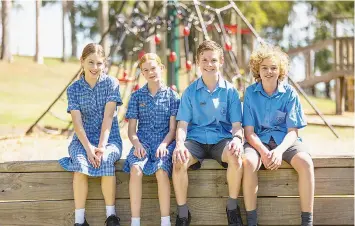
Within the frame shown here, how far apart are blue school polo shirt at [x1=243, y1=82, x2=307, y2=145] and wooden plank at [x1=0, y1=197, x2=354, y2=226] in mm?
417

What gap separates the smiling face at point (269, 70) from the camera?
3.52m

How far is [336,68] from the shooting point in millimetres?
12609

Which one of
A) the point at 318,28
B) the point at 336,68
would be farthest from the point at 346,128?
the point at 318,28

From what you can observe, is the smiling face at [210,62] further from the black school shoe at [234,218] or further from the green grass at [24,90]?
the green grass at [24,90]

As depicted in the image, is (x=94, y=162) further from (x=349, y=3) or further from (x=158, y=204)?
(x=349, y=3)

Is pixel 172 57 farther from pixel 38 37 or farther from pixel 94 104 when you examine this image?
pixel 94 104

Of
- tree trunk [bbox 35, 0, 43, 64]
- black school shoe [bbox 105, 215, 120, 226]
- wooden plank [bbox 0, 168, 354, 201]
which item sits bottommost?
black school shoe [bbox 105, 215, 120, 226]

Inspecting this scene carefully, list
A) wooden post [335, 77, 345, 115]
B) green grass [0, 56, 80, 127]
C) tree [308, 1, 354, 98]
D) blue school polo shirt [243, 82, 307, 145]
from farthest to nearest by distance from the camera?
tree [308, 1, 354, 98] → wooden post [335, 77, 345, 115] → green grass [0, 56, 80, 127] → blue school polo shirt [243, 82, 307, 145]

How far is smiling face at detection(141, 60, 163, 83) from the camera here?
11.7 ft

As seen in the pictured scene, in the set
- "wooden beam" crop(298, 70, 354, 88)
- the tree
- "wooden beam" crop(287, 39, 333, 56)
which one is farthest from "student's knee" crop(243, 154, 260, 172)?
the tree

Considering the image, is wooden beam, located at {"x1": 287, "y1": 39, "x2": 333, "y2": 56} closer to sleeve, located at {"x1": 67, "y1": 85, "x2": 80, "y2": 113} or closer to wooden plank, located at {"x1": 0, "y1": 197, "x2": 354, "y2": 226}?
wooden plank, located at {"x1": 0, "y1": 197, "x2": 354, "y2": 226}

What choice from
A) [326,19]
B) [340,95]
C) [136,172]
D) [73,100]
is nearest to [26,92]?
[73,100]

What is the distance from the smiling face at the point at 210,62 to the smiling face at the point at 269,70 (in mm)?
266

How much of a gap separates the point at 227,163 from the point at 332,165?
0.68 meters
